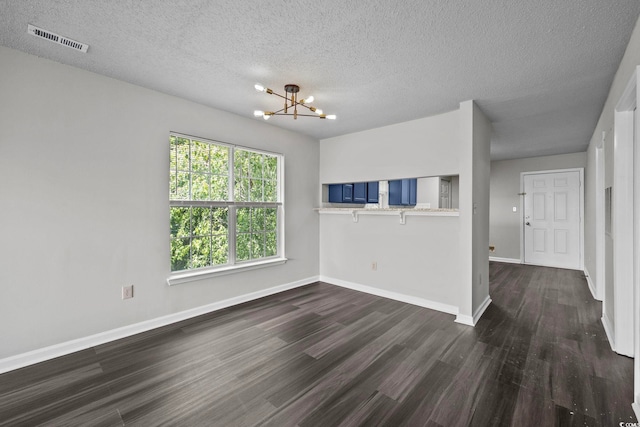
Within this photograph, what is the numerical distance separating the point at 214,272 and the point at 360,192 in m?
2.66

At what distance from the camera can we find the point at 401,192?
4.54 m

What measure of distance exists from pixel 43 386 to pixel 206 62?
2.77m

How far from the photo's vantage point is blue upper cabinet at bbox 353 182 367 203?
15.6 feet

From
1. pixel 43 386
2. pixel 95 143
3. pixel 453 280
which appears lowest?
pixel 43 386

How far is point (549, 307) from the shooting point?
3.63 meters

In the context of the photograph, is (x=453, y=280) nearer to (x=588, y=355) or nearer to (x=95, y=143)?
(x=588, y=355)

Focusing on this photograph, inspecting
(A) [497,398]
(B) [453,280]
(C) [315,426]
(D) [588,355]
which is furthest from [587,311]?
(C) [315,426]

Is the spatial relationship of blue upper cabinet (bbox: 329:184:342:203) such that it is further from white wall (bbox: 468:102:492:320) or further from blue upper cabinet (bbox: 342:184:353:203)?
white wall (bbox: 468:102:492:320)

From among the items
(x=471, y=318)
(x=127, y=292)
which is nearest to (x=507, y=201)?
(x=471, y=318)

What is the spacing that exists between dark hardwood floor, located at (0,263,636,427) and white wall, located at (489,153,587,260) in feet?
11.3

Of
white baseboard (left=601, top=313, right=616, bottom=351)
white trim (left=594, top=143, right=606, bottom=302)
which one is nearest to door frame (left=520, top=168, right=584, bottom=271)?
white trim (left=594, top=143, right=606, bottom=302)

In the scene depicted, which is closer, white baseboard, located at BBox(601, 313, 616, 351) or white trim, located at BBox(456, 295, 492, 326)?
white baseboard, located at BBox(601, 313, 616, 351)

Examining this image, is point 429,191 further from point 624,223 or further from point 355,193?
point 624,223

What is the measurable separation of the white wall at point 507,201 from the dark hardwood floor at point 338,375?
135 inches
